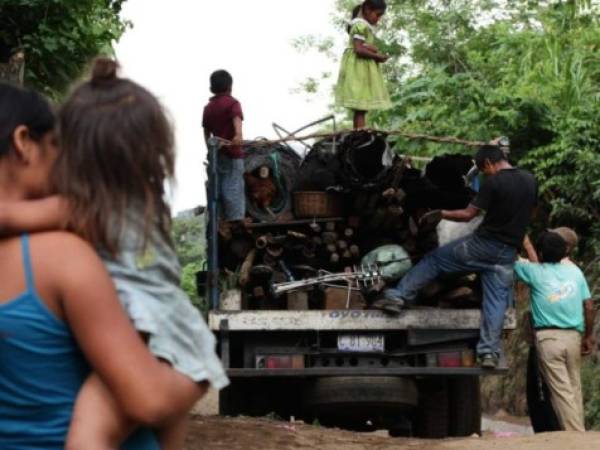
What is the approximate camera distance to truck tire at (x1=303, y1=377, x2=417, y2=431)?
35.7ft

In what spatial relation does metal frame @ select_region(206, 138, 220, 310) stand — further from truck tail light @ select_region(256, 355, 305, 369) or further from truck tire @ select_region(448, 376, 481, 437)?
truck tire @ select_region(448, 376, 481, 437)

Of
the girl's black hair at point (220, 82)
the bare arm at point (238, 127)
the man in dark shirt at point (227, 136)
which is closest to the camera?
the man in dark shirt at point (227, 136)

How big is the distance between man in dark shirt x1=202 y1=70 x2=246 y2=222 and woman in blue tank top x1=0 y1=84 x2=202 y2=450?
8469 mm

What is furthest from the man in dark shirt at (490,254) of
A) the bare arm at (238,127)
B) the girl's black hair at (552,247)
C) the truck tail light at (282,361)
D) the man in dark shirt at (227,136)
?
the bare arm at (238,127)

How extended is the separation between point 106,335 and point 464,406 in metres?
9.51

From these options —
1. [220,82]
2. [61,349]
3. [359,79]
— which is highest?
[359,79]

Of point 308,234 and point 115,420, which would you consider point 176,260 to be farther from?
point 308,234

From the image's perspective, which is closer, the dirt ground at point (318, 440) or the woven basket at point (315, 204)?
the dirt ground at point (318, 440)

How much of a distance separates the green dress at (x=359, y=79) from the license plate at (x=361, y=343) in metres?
3.33

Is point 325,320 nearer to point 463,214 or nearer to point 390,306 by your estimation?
point 390,306

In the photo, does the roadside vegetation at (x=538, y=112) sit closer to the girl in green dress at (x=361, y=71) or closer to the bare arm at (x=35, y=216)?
the girl in green dress at (x=361, y=71)

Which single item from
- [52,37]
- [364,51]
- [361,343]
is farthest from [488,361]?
[52,37]

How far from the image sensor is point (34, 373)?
266cm

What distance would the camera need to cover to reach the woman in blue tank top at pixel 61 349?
2605mm
